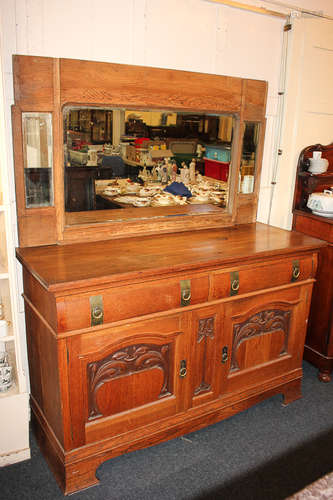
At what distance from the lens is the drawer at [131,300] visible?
1676 millimetres

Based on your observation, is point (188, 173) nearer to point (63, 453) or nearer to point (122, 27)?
point (122, 27)

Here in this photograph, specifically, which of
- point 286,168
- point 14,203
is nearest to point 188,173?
point 286,168

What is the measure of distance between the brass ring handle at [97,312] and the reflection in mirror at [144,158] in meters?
0.64

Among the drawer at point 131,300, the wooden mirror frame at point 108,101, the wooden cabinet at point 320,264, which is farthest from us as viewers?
the wooden cabinet at point 320,264

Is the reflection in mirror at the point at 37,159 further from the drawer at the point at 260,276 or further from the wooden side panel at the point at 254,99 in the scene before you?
the wooden side panel at the point at 254,99

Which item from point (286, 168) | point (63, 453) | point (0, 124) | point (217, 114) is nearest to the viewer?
point (0, 124)

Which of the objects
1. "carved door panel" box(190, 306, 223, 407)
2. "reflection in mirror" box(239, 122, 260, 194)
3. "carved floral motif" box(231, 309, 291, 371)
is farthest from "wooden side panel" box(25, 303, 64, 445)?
"reflection in mirror" box(239, 122, 260, 194)

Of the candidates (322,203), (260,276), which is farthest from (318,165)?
(260,276)

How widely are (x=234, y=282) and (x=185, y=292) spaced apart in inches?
11.4

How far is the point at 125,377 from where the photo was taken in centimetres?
192

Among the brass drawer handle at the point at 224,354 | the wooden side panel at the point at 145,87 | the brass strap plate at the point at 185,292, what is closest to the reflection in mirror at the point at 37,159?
the wooden side panel at the point at 145,87

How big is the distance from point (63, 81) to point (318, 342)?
Result: 2.24 m

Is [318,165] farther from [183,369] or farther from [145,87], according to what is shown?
[183,369]

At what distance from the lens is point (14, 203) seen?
2.07 m
